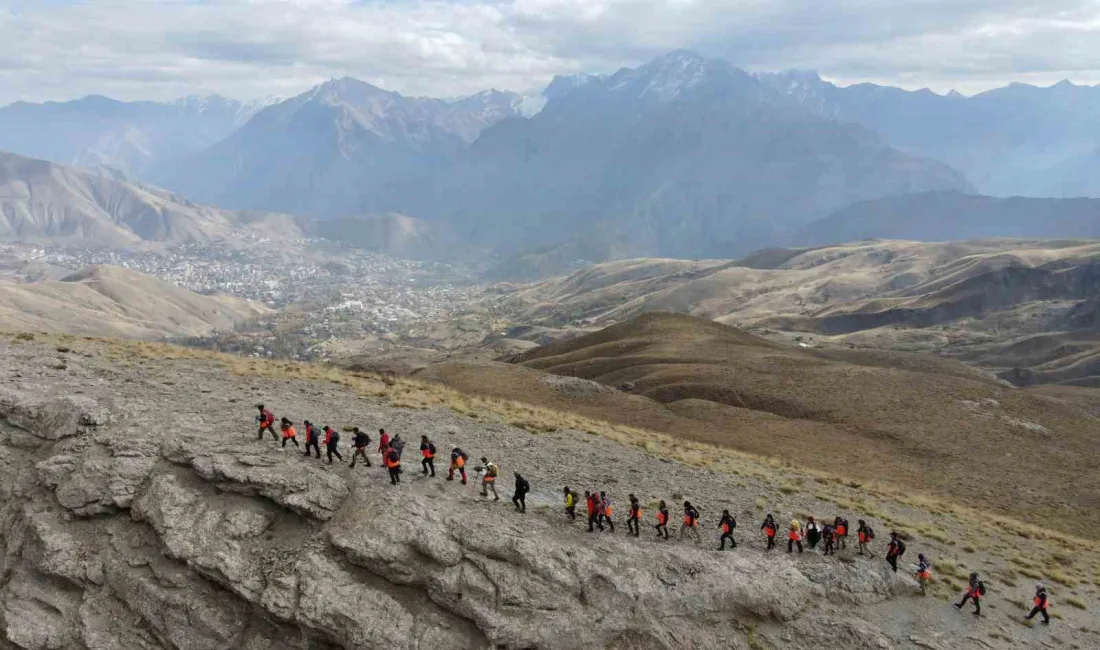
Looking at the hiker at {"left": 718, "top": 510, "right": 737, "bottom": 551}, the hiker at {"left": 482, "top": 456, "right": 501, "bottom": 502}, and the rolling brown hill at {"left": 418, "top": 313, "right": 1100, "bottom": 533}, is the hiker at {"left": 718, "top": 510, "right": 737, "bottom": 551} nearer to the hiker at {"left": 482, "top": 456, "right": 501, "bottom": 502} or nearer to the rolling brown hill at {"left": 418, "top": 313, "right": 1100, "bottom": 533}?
the hiker at {"left": 482, "top": 456, "right": 501, "bottom": 502}

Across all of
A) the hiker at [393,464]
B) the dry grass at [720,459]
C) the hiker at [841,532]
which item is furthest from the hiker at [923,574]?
the hiker at [393,464]

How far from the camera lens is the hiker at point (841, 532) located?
2384cm

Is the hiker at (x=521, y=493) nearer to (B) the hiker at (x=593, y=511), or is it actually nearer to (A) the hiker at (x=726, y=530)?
(B) the hiker at (x=593, y=511)

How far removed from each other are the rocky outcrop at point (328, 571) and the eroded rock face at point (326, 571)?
4 cm

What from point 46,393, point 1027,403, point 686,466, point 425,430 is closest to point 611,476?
point 686,466

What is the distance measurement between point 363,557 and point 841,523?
16599 millimetres

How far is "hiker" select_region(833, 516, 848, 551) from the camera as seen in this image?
2384 cm

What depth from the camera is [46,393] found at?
1049 inches

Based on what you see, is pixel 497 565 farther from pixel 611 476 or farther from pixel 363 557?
pixel 611 476

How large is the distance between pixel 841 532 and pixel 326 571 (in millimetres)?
17385

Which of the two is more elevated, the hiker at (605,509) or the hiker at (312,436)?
the hiker at (312,436)

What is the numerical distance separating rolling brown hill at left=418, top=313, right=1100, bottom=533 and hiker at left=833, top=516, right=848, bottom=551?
1660cm

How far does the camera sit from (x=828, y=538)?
23.5m

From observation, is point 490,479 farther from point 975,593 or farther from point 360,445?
point 975,593
